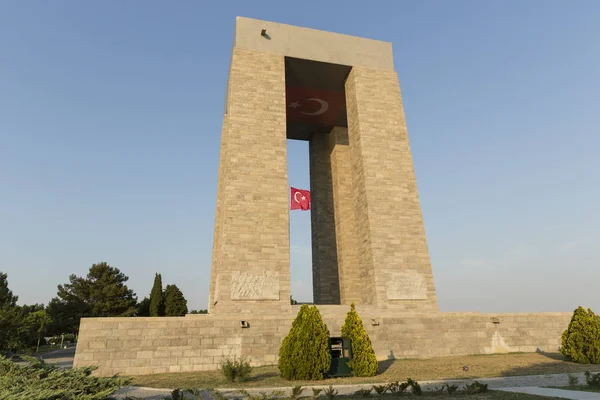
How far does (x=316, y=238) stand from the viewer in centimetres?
2653

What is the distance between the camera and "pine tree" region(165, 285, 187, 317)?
3919 centimetres

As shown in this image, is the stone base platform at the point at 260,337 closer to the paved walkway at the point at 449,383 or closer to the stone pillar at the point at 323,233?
the paved walkway at the point at 449,383

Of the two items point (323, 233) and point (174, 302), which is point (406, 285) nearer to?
point (323, 233)

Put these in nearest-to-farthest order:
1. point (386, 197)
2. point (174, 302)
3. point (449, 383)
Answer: point (449, 383) < point (386, 197) < point (174, 302)

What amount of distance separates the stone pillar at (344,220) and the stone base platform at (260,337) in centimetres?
659

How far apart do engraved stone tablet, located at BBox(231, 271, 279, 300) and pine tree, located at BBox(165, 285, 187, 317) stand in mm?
25680

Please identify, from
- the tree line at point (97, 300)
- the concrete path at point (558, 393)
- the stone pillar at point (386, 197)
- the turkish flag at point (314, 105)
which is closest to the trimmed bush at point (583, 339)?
the stone pillar at point (386, 197)

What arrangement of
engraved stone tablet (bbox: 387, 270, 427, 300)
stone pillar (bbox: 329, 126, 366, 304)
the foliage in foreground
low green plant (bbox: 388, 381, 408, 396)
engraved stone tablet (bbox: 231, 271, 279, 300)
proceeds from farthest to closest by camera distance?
stone pillar (bbox: 329, 126, 366, 304)
engraved stone tablet (bbox: 387, 270, 427, 300)
engraved stone tablet (bbox: 231, 271, 279, 300)
low green plant (bbox: 388, 381, 408, 396)
the foliage in foreground

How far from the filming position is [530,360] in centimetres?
1349

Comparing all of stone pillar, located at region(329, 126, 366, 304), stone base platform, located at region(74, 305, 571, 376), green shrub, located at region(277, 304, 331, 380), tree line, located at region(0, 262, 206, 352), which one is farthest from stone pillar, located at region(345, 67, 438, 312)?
tree line, located at region(0, 262, 206, 352)

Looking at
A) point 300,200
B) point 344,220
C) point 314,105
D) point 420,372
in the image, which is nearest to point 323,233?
point 344,220

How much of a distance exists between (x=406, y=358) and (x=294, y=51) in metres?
16.6

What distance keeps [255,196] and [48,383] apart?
13.7 m

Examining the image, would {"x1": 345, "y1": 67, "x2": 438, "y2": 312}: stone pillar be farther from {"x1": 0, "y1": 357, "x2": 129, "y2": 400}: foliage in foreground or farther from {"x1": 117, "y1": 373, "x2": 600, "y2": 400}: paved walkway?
{"x1": 0, "y1": 357, "x2": 129, "y2": 400}: foliage in foreground
